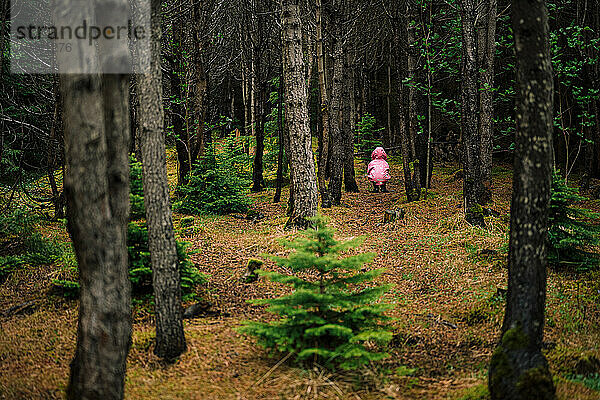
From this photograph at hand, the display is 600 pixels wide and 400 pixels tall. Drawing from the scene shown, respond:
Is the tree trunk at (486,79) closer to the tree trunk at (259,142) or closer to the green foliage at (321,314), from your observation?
the tree trunk at (259,142)

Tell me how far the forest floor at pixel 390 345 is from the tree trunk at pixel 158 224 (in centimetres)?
29

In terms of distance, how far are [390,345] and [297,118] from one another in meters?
6.40

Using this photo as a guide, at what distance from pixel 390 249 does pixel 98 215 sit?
7686mm

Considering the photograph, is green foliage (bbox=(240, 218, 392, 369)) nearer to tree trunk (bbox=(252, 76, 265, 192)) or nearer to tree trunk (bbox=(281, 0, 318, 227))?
tree trunk (bbox=(281, 0, 318, 227))

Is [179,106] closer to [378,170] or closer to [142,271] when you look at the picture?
[378,170]

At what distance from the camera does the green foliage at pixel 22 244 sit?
8.36 meters

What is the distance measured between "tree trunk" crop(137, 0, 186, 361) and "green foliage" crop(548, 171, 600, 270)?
6030 millimetres

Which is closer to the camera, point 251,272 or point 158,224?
point 158,224

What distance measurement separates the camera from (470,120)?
1104 centimetres

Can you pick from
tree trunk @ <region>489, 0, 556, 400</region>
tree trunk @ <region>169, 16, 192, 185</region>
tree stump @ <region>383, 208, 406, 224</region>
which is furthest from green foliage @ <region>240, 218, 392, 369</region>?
tree trunk @ <region>169, 16, 192, 185</region>

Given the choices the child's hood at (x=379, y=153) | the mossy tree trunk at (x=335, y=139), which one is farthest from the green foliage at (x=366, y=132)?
the mossy tree trunk at (x=335, y=139)

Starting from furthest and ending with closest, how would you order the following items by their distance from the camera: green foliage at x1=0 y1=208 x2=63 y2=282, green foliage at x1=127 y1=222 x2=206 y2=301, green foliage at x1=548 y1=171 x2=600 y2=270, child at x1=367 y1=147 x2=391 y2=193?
child at x1=367 y1=147 x2=391 y2=193
green foliage at x1=0 y1=208 x2=63 y2=282
green foliage at x1=548 y1=171 x2=600 y2=270
green foliage at x1=127 y1=222 x2=206 y2=301

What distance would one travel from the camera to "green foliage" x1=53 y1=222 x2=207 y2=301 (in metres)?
6.16

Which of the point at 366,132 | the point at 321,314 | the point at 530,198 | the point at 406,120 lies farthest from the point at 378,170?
the point at 530,198
